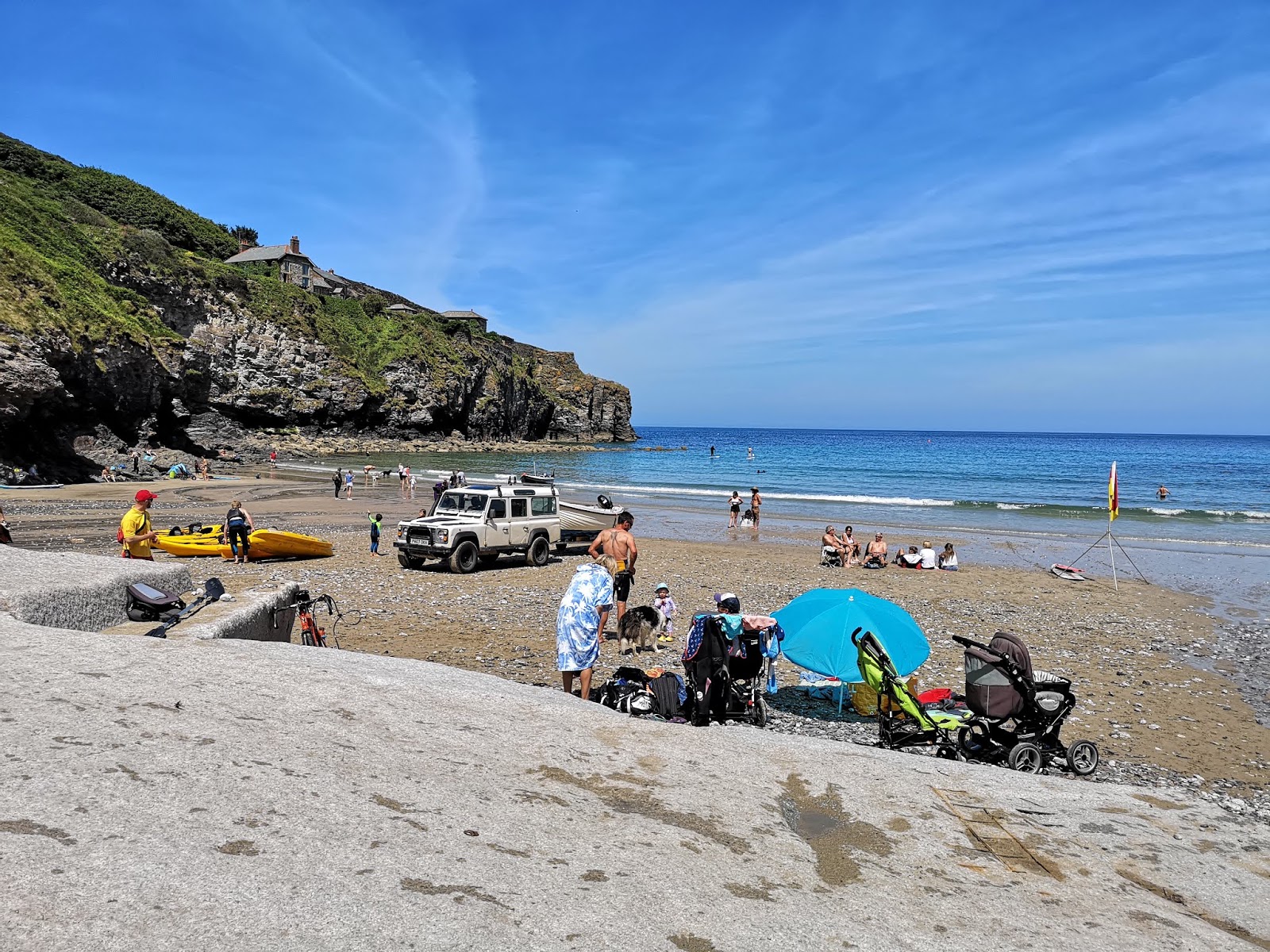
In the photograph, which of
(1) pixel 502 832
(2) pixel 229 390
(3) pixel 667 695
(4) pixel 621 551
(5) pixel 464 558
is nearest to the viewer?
(1) pixel 502 832

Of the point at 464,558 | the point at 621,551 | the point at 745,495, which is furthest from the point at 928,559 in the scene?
the point at 745,495

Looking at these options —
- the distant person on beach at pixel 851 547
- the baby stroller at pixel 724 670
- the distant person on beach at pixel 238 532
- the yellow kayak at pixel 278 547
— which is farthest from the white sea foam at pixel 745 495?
the baby stroller at pixel 724 670

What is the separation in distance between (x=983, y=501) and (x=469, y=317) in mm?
88834

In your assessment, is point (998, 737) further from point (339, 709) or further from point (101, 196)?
point (101, 196)

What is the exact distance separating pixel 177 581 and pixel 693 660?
6006 mm

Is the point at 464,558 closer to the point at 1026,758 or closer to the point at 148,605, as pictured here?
the point at 148,605

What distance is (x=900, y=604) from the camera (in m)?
15.8

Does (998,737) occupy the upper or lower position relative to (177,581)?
lower

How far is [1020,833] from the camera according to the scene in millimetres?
4531

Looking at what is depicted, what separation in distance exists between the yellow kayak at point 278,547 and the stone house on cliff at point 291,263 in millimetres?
79373

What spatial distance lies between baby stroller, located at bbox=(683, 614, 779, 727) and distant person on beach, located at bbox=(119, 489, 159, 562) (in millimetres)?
10266

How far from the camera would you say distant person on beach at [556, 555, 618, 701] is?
25.5 ft

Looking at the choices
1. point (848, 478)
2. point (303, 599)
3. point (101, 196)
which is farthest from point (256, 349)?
point (303, 599)

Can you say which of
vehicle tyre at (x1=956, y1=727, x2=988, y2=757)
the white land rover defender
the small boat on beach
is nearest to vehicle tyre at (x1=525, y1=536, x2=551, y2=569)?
the white land rover defender
